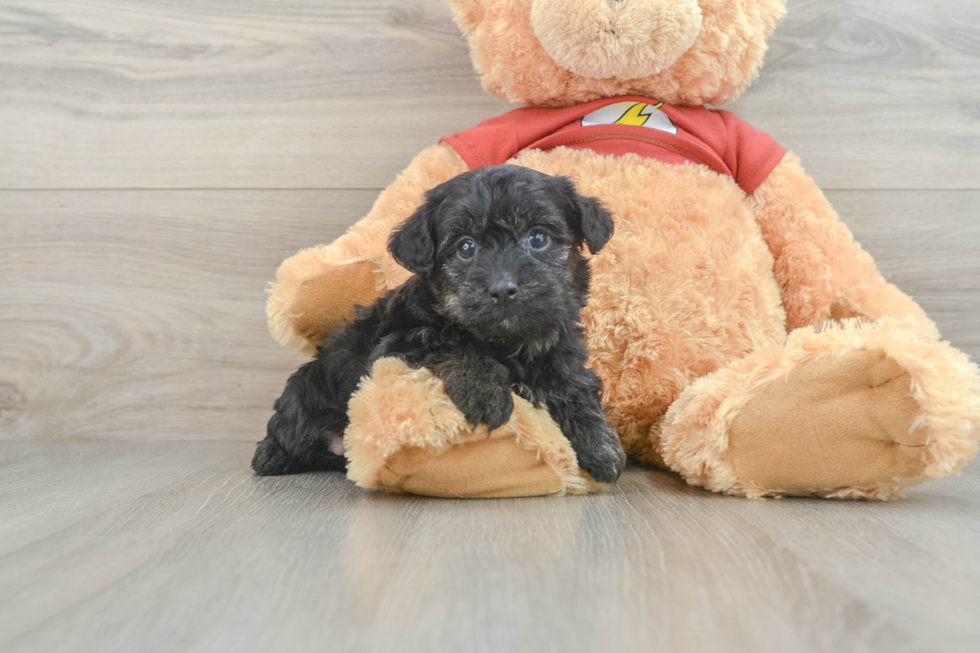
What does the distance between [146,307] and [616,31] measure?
5.35 ft

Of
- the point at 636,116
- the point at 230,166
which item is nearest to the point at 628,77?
the point at 636,116

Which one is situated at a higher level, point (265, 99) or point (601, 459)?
point (265, 99)

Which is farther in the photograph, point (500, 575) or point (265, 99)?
point (265, 99)

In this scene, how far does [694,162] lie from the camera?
5.82 ft

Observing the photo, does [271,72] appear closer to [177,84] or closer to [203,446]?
[177,84]

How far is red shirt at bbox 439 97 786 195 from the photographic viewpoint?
1.76 m

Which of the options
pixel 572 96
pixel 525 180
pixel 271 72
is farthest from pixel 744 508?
pixel 271 72

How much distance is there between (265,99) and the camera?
7.32 feet

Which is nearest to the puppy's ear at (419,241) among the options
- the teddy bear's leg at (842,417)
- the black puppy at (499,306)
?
the black puppy at (499,306)

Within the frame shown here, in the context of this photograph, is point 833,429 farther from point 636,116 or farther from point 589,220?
point 636,116

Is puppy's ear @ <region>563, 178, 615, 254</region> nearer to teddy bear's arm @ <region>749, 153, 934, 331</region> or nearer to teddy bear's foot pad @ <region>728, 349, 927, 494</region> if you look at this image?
teddy bear's foot pad @ <region>728, 349, 927, 494</region>

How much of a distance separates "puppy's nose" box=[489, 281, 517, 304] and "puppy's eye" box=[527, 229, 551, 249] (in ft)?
0.48

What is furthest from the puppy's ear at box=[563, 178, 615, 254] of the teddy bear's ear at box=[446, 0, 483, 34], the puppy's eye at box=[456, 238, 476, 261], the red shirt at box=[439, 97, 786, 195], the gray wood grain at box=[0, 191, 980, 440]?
the gray wood grain at box=[0, 191, 980, 440]

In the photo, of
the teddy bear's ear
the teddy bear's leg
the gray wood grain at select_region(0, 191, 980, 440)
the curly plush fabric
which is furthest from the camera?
the gray wood grain at select_region(0, 191, 980, 440)
